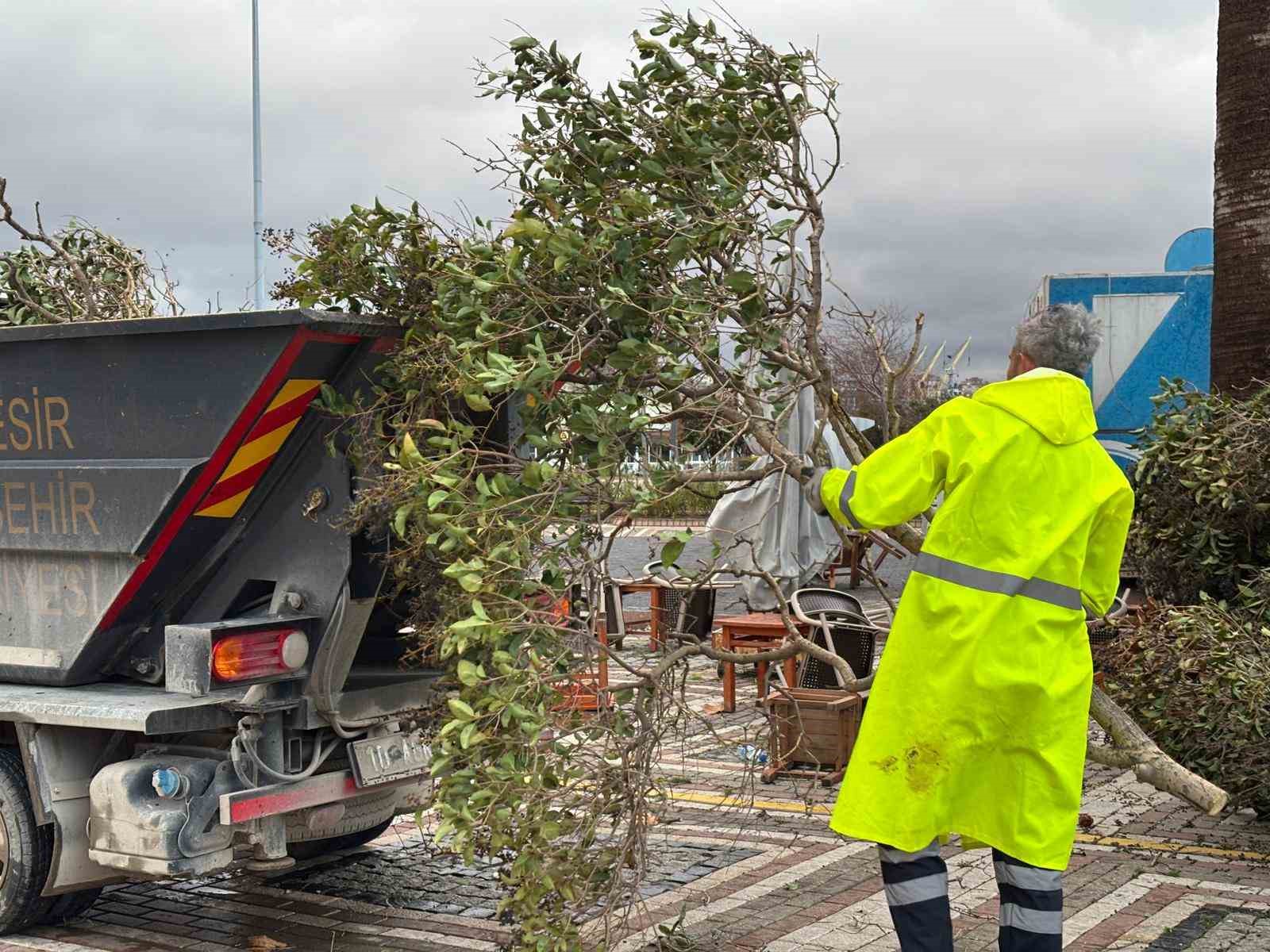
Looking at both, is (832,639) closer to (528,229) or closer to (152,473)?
(152,473)

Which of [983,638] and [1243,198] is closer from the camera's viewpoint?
[983,638]

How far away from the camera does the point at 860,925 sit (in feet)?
16.7

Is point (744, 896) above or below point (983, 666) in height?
below

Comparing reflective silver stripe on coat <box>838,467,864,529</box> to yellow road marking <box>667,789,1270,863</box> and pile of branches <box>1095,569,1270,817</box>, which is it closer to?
yellow road marking <box>667,789,1270,863</box>

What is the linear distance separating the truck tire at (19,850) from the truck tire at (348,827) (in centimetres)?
86

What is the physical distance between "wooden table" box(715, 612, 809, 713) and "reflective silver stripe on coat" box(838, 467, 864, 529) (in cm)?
497

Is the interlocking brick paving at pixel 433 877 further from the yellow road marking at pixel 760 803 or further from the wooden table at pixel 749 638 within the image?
the wooden table at pixel 749 638

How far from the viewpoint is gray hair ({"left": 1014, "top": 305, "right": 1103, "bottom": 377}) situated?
4035 millimetres

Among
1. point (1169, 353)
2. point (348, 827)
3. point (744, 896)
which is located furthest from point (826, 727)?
point (1169, 353)

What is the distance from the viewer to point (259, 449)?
480 cm

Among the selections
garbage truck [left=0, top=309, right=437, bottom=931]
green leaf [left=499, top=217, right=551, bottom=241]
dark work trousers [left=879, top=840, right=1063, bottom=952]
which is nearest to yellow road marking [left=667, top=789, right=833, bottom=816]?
garbage truck [left=0, top=309, right=437, bottom=931]

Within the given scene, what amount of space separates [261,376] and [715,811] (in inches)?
137

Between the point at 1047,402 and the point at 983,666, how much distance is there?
28.7 inches

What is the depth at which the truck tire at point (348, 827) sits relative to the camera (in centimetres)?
512
